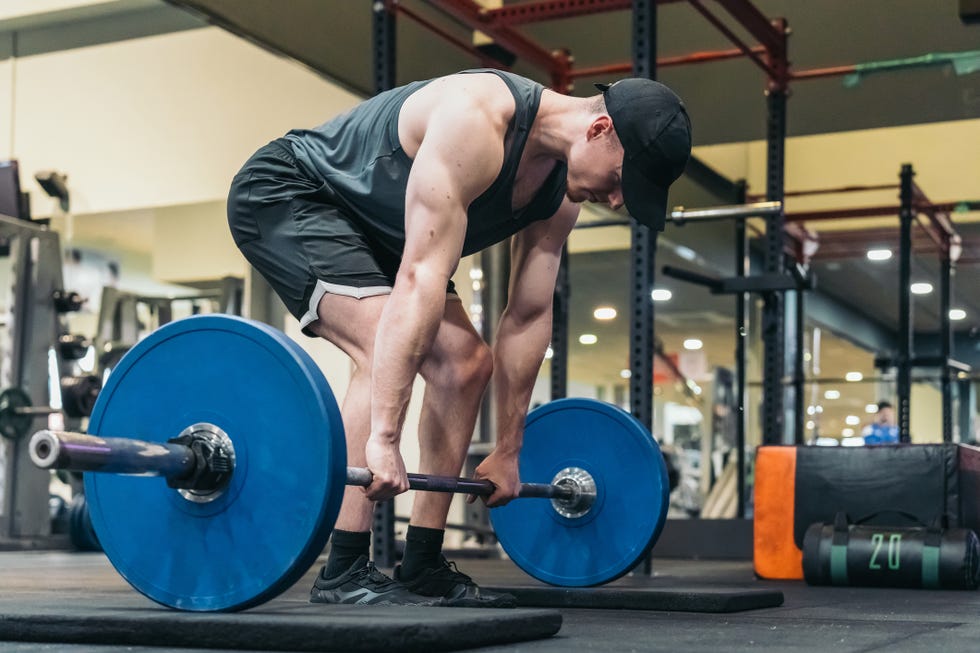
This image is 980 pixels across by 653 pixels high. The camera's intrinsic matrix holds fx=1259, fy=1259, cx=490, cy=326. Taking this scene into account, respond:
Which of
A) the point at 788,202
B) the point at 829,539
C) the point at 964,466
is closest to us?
the point at 829,539

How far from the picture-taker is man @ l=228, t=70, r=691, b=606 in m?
1.85

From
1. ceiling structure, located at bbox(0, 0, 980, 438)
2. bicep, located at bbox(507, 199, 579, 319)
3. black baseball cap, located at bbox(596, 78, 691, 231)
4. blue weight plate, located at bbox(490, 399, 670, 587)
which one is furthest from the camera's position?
ceiling structure, located at bbox(0, 0, 980, 438)

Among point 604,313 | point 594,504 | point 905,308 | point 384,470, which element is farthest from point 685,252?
point 384,470

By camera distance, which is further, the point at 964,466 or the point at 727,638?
the point at 964,466

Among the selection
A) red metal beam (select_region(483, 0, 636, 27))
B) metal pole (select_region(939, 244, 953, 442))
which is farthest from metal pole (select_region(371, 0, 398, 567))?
metal pole (select_region(939, 244, 953, 442))

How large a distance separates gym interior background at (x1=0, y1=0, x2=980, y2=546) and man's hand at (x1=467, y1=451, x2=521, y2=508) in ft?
10.3

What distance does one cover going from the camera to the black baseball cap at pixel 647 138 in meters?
1.98

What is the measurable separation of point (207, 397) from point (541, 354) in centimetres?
82

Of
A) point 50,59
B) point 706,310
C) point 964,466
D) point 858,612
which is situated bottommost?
point 858,612

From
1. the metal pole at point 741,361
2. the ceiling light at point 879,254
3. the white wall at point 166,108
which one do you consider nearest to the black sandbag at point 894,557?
the metal pole at point 741,361

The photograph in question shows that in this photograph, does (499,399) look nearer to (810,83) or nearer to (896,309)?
(810,83)

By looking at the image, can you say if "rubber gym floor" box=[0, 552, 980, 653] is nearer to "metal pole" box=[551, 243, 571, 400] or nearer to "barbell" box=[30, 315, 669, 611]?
"barbell" box=[30, 315, 669, 611]

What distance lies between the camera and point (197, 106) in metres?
6.00

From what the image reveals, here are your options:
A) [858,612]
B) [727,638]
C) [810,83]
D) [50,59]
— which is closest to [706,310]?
[810,83]
